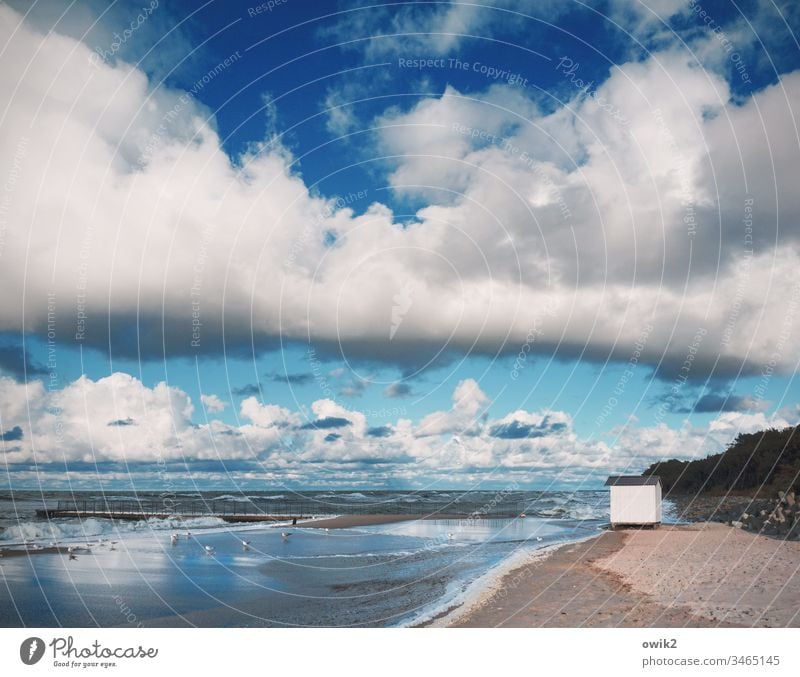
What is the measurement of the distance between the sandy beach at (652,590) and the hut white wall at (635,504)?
29.8 feet

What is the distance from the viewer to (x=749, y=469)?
5144 cm

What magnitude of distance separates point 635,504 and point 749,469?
21.9 meters

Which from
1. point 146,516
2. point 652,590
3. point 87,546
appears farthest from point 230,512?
point 652,590


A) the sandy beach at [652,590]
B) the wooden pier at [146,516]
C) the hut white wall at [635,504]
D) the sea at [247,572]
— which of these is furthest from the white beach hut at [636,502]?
the wooden pier at [146,516]

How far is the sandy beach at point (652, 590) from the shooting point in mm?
12484

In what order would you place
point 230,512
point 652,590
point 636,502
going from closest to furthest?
point 652,590 → point 636,502 → point 230,512

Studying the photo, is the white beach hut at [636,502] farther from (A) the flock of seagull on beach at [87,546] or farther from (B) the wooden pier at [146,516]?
(B) the wooden pier at [146,516]

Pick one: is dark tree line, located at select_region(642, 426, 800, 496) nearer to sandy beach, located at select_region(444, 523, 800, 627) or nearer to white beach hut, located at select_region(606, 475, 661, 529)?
white beach hut, located at select_region(606, 475, 661, 529)

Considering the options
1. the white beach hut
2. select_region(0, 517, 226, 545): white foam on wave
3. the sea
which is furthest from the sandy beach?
select_region(0, 517, 226, 545): white foam on wave

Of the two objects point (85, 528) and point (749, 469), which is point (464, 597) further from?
point (749, 469)

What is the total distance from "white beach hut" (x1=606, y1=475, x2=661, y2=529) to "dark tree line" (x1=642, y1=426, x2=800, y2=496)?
6008 millimetres
